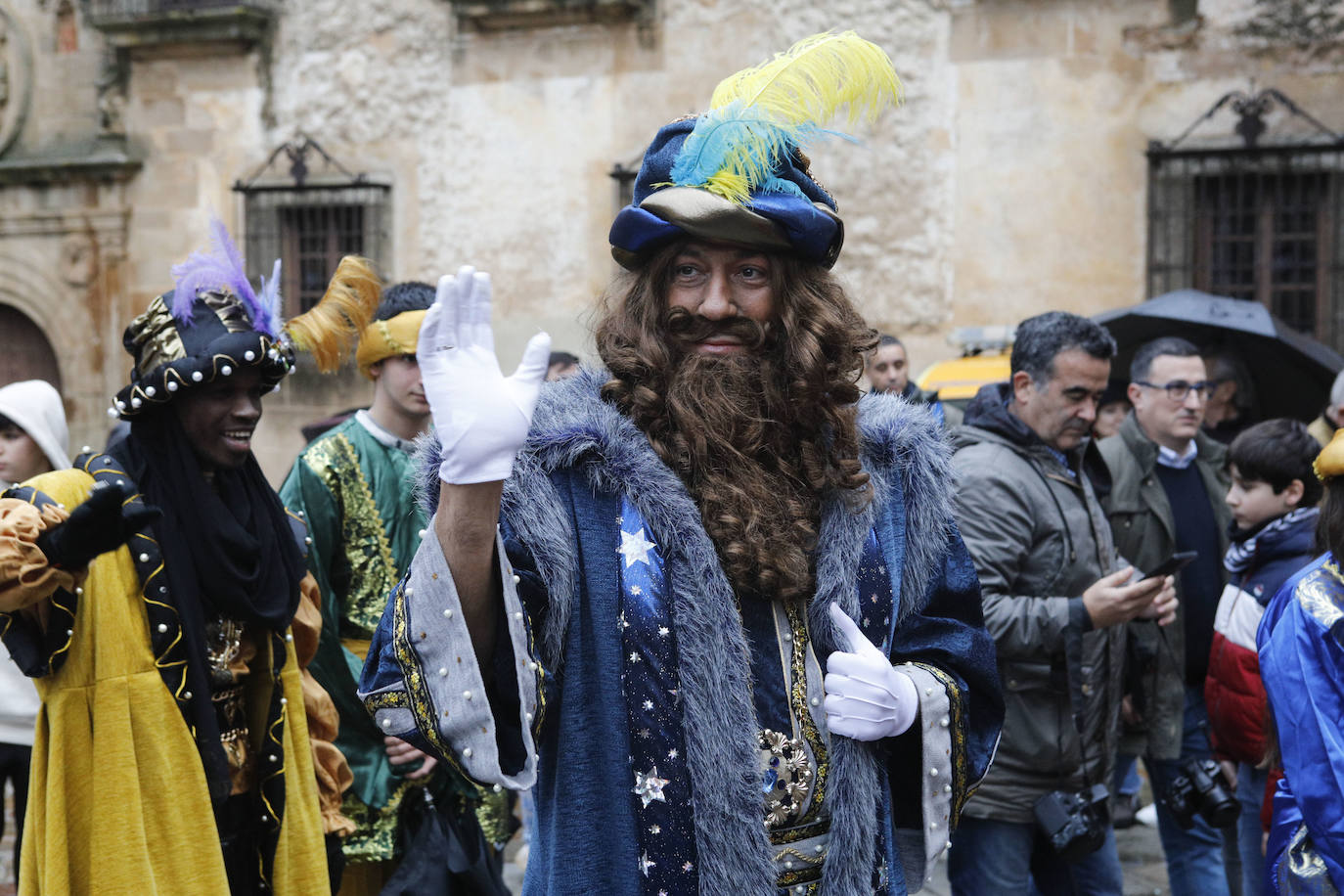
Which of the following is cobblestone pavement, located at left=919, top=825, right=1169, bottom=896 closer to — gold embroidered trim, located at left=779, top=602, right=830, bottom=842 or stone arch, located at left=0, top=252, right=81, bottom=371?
gold embroidered trim, located at left=779, top=602, right=830, bottom=842

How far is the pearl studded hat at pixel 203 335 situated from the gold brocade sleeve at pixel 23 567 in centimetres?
45

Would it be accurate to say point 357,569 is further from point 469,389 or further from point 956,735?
point 469,389

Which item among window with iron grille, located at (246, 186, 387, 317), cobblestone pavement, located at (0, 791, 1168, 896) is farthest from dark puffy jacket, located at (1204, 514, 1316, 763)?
window with iron grille, located at (246, 186, 387, 317)

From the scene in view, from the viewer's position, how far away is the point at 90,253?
13938 mm

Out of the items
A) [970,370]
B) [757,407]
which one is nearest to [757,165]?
[757,407]

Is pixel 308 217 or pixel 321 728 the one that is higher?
pixel 308 217

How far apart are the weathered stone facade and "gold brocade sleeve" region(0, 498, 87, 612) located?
889 centimetres

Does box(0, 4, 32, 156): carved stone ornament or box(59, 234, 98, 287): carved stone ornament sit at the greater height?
box(0, 4, 32, 156): carved stone ornament

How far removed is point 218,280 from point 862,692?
2.13 m

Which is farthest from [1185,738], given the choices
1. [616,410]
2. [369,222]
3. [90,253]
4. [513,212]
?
[90,253]

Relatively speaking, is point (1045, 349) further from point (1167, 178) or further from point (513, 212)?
point (513, 212)

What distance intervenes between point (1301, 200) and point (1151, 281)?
1.25 metres

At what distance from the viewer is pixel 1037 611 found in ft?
13.3

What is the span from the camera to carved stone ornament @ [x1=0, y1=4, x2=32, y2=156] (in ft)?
46.5
